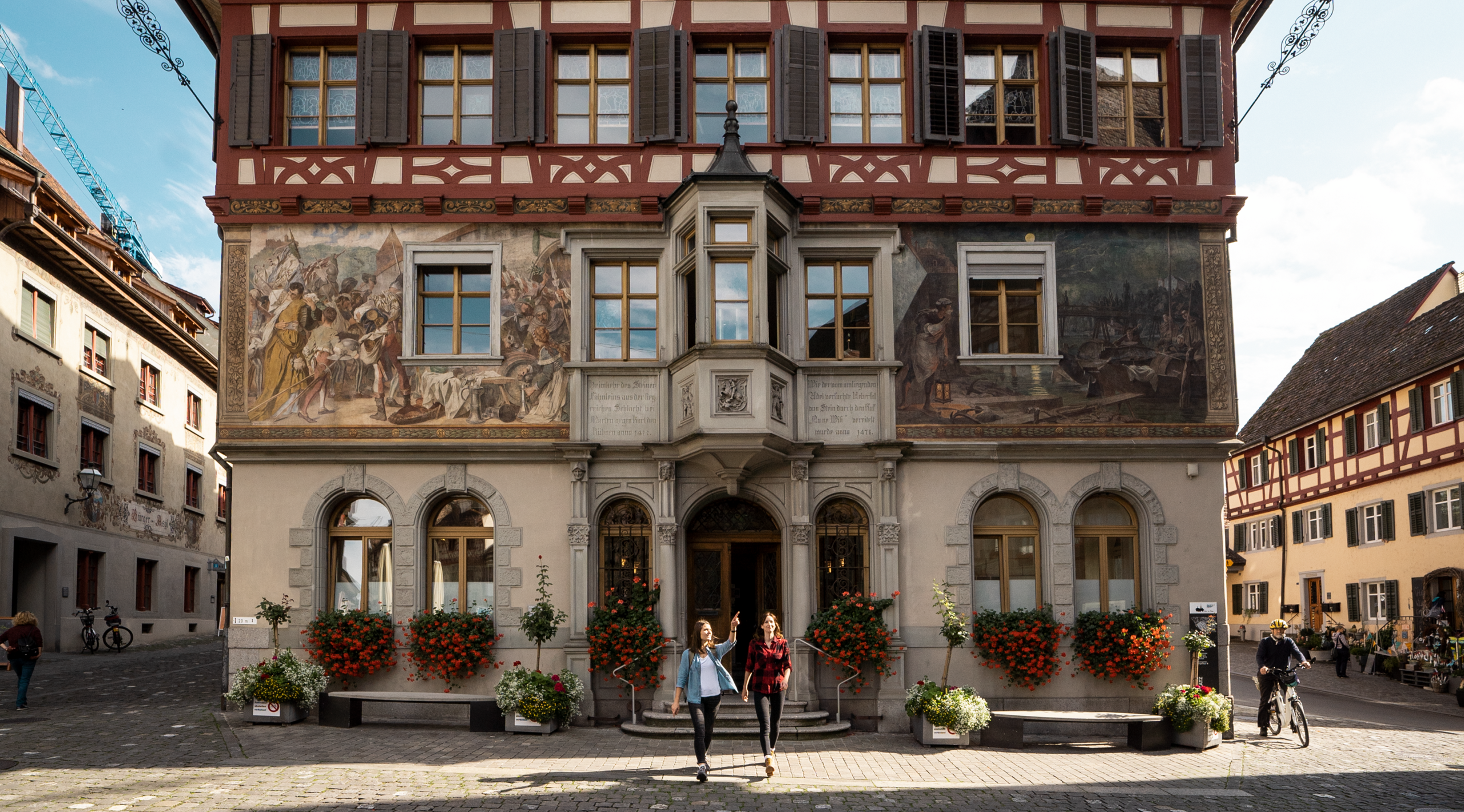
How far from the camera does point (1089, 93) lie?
60.8 feet

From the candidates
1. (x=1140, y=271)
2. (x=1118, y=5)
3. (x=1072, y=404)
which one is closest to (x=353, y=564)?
(x=1072, y=404)

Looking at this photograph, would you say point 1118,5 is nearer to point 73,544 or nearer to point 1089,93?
point 1089,93

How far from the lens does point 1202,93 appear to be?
18.6 meters

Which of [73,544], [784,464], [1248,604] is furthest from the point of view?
[1248,604]

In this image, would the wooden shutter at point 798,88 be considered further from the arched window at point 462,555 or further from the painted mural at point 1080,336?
the arched window at point 462,555

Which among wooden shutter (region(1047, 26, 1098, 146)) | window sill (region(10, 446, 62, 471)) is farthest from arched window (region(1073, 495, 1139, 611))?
window sill (region(10, 446, 62, 471))

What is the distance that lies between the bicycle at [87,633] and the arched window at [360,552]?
1591cm

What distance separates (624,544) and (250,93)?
8.77 meters

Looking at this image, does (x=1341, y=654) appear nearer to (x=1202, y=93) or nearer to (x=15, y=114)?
(x=1202, y=93)

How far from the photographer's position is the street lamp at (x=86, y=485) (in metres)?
26.7

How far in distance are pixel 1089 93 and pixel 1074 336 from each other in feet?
12.2

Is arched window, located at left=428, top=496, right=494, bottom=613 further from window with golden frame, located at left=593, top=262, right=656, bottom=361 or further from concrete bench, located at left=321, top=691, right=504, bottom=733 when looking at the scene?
window with golden frame, located at left=593, top=262, right=656, bottom=361

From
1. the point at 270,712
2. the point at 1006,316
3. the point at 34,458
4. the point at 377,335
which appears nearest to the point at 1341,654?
the point at 1006,316

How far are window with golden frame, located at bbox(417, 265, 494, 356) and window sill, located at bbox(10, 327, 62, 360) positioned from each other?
48.6ft
